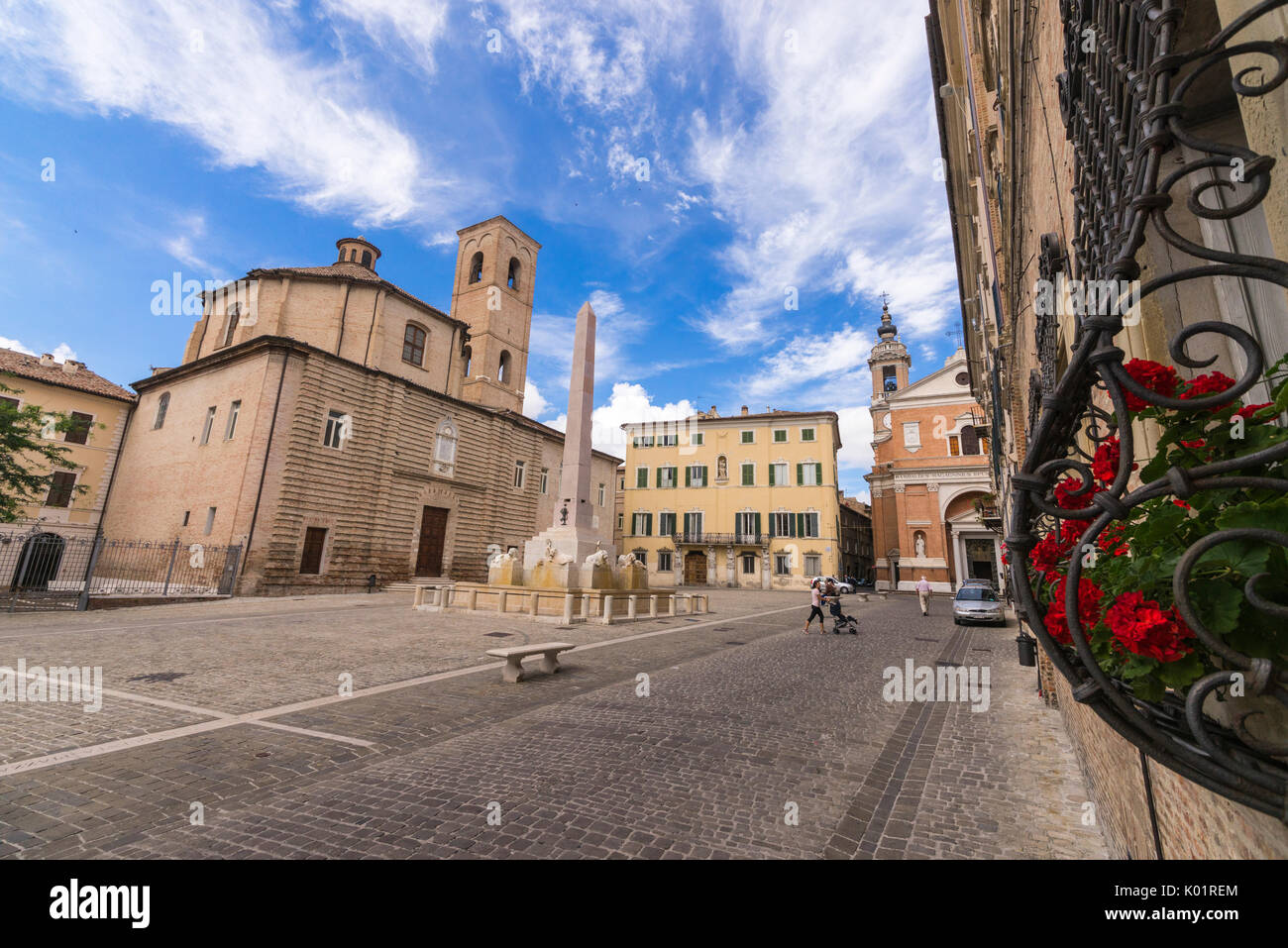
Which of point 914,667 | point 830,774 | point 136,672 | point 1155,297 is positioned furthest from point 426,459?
point 1155,297

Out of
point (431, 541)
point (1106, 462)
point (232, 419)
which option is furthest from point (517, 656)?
point (232, 419)

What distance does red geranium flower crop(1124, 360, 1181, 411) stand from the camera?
123 cm

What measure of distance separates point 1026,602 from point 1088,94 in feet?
5.00

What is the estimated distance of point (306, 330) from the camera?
2636cm

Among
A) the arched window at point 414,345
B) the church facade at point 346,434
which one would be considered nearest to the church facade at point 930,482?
the church facade at point 346,434

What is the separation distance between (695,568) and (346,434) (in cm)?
2540

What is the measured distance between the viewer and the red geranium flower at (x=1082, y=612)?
1.42 metres

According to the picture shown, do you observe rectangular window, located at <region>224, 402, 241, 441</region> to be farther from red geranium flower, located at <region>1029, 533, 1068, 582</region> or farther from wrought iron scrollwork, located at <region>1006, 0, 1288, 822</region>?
wrought iron scrollwork, located at <region>1006, 0, 1288, 822</region>

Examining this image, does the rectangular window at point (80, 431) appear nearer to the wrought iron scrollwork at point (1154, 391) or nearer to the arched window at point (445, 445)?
the arched window at point (445, 445)

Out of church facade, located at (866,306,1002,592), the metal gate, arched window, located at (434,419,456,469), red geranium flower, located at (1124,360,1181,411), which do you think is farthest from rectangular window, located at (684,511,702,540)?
red geranium flower, located at (1124,360,1181,411)

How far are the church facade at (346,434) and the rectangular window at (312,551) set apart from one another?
0.05 metres

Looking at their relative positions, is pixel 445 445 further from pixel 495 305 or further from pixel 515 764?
pixel 515 764

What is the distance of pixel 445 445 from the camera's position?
27484 mm

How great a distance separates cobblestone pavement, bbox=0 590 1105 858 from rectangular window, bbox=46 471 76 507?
82.6 ft
